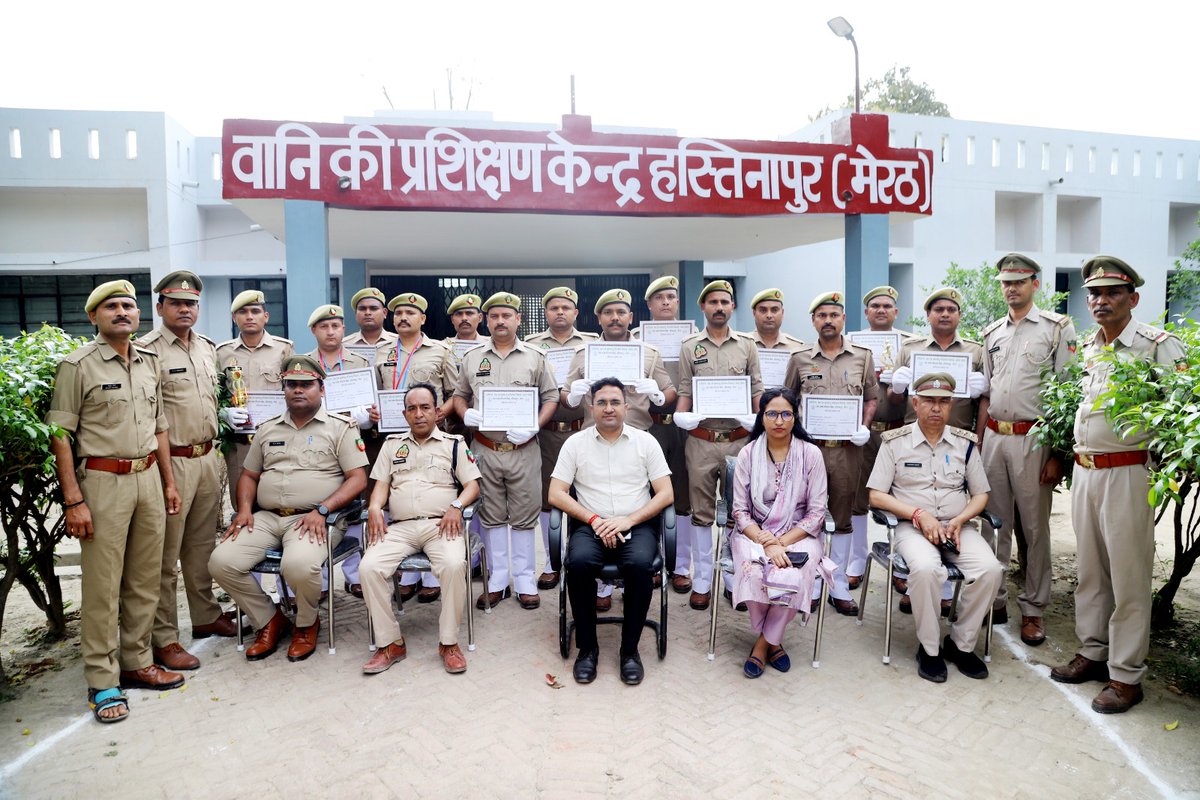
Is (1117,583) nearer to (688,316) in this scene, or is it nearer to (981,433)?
(981,433)

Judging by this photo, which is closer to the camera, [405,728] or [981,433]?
[405,728]

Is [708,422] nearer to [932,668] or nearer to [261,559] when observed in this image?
[932,668]

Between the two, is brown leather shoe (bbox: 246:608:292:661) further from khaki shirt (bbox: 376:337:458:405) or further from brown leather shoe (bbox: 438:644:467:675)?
khaki shirt (bbox: 376:337:458:405)

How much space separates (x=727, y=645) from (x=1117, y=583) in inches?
77.6

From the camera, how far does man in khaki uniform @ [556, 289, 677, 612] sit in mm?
4523

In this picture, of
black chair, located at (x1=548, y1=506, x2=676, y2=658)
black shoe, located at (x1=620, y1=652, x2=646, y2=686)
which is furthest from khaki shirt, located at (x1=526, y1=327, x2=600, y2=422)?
black shoe, located at (x1=620, y1=652, x2=646, y2=686)

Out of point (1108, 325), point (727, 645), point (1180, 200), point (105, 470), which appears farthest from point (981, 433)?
point (1180, 200)

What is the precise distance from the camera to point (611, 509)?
3.90m

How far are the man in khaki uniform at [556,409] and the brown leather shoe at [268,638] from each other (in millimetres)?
1703

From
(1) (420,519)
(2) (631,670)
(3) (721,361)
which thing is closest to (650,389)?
(3) (721,361)

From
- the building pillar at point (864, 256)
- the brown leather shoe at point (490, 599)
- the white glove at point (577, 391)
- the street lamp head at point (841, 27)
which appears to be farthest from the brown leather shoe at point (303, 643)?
the street lamp head at point (841, 27)

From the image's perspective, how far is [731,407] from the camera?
14.4ft

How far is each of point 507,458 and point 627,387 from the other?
3.13 feet

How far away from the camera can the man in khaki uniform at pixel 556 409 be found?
5.02 metres
